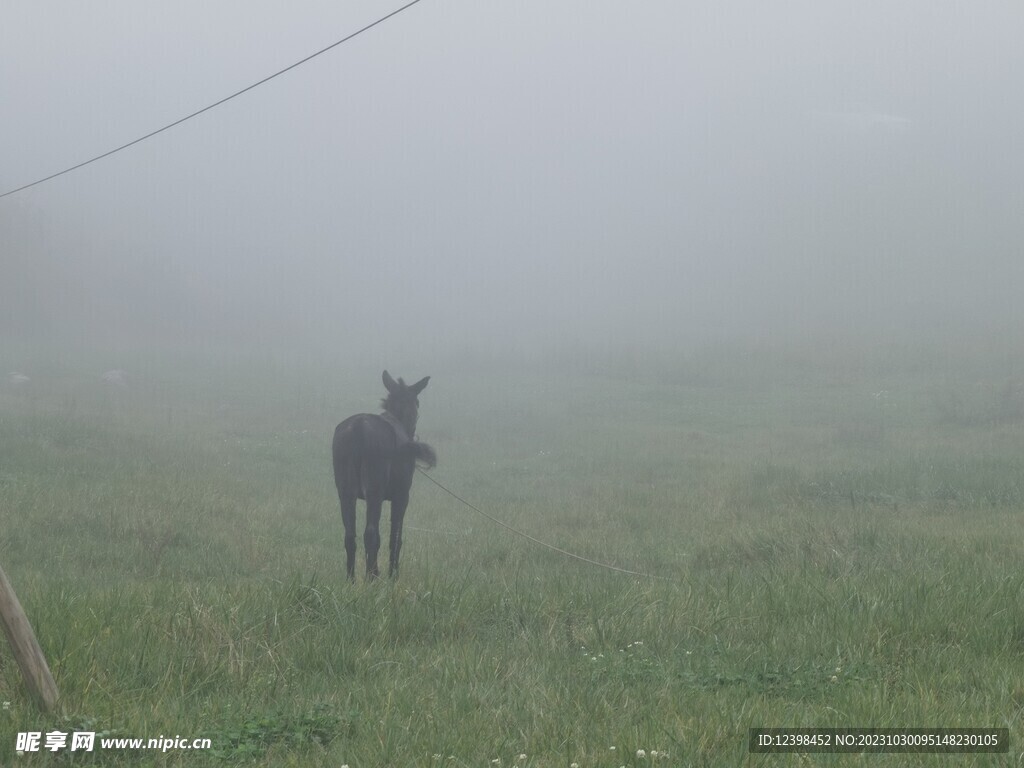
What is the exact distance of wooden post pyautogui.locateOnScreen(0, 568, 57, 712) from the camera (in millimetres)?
4035

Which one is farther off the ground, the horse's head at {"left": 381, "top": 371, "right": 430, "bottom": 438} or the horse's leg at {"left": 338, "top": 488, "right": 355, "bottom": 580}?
the horse's head at {"left": 381, "top": 371, "right": 430, "bottom": 438}

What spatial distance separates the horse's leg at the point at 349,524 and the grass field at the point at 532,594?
0.57ft

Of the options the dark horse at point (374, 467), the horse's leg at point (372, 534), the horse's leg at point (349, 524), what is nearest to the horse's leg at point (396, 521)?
the dark horse at point (374, 467)

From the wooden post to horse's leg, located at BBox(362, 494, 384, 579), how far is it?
447 centimetres

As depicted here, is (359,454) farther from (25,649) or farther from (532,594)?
(25,649)

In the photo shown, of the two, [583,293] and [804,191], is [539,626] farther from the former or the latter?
[804,191]

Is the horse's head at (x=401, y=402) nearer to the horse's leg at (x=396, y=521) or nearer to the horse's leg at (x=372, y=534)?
the horse's leg at (x=396, y=521)

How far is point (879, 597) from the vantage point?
584cm

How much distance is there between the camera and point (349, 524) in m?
9.15

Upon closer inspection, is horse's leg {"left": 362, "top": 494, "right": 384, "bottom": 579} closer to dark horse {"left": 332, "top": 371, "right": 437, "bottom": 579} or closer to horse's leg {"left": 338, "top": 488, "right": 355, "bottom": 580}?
dark horse {"left": 332, "top": 371, "right": 437, "bottom": 579}

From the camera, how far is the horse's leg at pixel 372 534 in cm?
881

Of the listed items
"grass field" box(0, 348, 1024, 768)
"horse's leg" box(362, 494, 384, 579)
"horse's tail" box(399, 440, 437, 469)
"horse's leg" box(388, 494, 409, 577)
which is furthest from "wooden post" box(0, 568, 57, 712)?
"horse's tail" box(399, 440, 437, 469)

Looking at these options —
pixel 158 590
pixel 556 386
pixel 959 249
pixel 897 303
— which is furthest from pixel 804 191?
pixel 158 590

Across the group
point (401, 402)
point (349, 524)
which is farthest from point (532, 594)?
point (401, 402)
